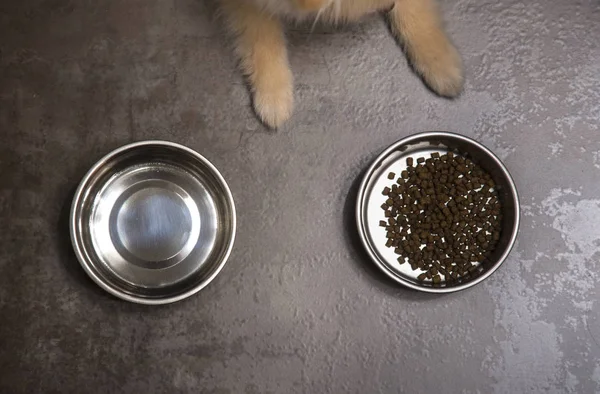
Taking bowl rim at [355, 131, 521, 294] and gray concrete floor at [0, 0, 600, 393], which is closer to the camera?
bowl rim at [355, 131, 521, 294]

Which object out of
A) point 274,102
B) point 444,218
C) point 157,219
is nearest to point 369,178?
point 444,218

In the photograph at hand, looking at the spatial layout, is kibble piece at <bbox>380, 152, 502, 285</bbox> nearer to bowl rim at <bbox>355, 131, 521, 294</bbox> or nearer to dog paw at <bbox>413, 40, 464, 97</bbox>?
bowl rim at <bbox>355, 131, 521, 294</bbox>

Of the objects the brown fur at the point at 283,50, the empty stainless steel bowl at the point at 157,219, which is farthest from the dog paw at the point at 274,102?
the empty stainless steel bowl at the point at 157,219

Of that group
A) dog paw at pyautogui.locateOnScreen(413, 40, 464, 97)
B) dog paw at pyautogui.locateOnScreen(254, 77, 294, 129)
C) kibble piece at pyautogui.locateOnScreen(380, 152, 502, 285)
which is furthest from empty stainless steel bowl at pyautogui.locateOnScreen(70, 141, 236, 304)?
dog paw at pyautogui.locateOnScreen(413, 40, 464, 97)

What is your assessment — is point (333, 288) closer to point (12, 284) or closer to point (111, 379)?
point (111, 379)

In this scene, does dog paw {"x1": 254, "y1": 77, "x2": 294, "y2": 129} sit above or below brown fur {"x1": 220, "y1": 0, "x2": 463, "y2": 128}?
below

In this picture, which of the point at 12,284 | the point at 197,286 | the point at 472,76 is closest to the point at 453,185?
the point at 472,76

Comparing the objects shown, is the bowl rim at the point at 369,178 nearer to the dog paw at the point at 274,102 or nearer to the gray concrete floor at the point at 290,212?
the gray concrete floor at the point at 290,212
